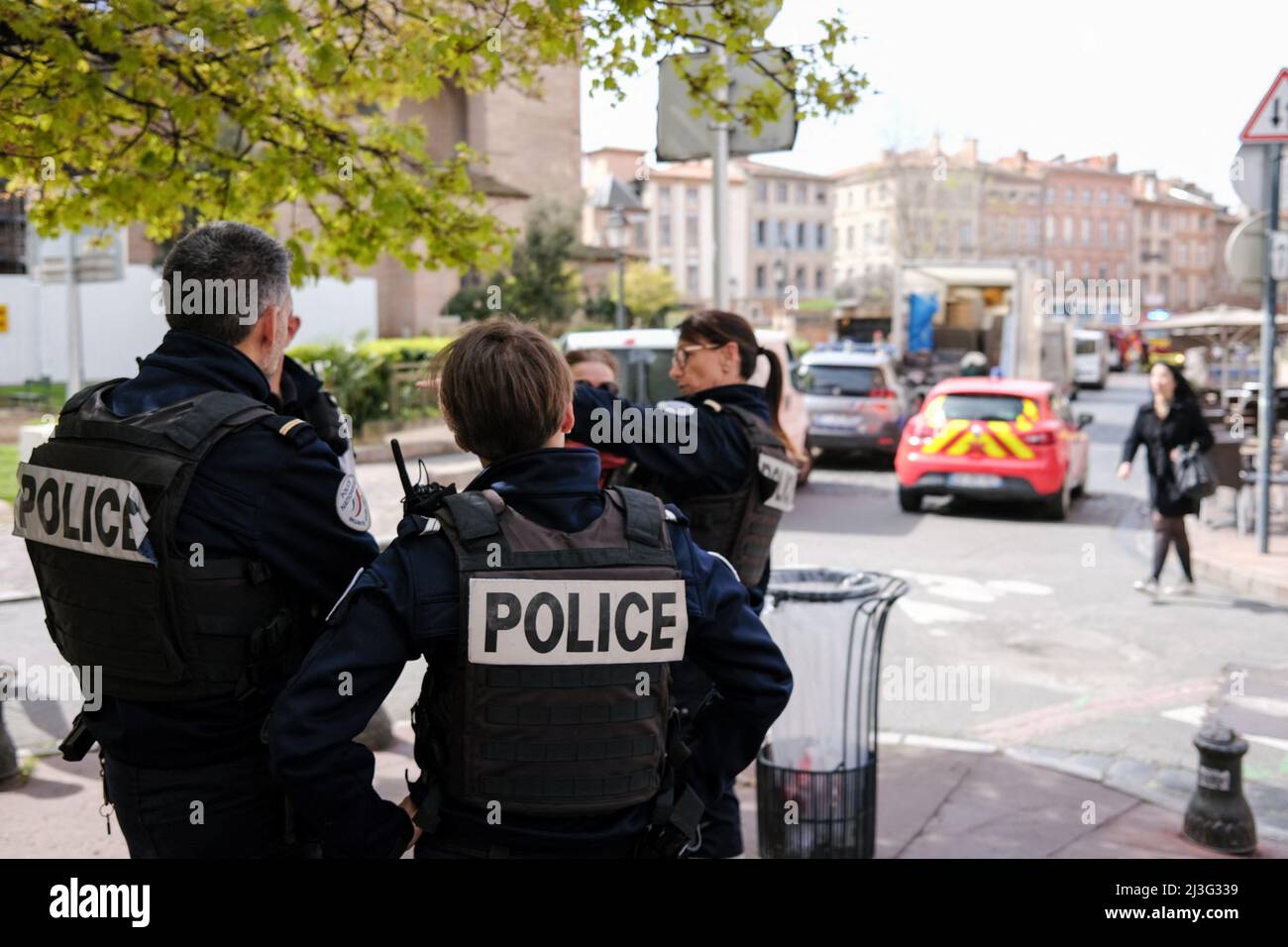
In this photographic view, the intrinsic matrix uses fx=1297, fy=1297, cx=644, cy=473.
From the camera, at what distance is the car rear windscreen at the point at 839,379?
59.5 feet

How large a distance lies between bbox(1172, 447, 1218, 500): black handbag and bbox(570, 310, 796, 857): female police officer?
6391mm

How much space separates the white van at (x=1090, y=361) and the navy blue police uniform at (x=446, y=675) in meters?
41.6

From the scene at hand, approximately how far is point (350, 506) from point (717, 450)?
1618mm

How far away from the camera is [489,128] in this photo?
47.4 metres

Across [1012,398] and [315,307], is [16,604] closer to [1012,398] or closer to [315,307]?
[1012,398]

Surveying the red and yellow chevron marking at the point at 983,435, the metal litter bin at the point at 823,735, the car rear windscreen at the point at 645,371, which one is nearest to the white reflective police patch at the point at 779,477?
the metal litter bin at the point at 823,735

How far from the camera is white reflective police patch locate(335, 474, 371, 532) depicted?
2.55 m

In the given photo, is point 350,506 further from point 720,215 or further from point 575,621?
point 720,215

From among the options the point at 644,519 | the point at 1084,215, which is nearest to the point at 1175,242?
the point at 1084,215

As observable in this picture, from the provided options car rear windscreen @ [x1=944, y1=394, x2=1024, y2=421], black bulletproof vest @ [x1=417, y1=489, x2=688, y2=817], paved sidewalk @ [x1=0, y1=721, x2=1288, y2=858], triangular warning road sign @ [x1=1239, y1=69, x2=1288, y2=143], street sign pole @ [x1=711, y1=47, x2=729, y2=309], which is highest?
triangular warning road sign @ [x1=1239, y1=69, x2=1288, y2=143]

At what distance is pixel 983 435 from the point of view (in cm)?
1419

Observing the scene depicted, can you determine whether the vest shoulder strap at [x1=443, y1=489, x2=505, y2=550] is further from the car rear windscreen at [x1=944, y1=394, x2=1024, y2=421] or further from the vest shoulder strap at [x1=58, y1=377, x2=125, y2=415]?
the car rear windscreen at [x1=944, y1=394, x2=1024, y2=421]

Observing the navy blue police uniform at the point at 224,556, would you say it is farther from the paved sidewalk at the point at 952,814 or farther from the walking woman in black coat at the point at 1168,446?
the walking woman in black coat at the point at 1168,446

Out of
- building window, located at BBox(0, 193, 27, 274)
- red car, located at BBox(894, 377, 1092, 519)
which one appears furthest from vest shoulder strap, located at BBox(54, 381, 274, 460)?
building window, located at BBox(0, 193, 27, 274)
